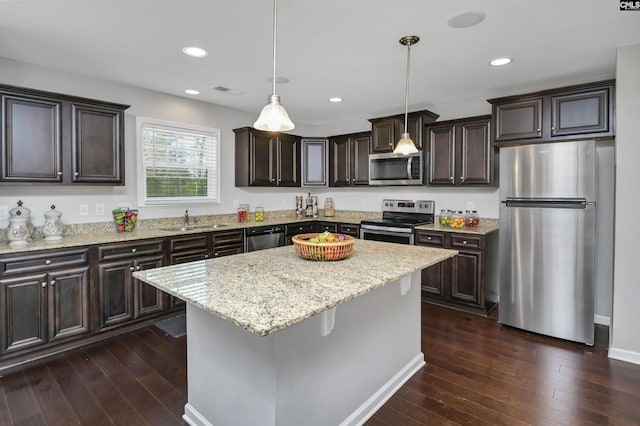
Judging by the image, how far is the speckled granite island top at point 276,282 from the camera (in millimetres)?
1226

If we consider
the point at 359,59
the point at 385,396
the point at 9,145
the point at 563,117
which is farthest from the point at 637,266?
the point at 9,145

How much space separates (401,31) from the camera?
2414 mm

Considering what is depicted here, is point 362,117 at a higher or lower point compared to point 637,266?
higher

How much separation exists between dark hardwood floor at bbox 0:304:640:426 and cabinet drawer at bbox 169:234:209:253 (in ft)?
2.90

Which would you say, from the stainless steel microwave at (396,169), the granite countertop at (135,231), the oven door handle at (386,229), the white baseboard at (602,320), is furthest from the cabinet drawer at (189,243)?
the white baseboard at (602,320)

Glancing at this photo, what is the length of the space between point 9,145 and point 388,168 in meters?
3.97

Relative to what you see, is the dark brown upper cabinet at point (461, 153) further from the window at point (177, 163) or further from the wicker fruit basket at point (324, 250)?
the window at point (177, 163)

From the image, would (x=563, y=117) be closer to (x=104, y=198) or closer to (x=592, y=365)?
(x=592, y=365)

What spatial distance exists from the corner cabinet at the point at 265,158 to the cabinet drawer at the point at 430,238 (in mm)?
A: 2102

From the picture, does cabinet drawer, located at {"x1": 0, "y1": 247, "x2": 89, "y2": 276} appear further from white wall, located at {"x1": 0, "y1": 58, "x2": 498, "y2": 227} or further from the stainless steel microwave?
the stainless steel microwave

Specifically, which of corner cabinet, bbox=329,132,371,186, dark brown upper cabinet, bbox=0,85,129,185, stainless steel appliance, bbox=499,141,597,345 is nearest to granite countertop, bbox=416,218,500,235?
stainless steel appliance, bbox=499,141,597,345

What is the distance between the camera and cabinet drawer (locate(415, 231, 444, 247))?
3.91m

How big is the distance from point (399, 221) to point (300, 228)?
1428 mm

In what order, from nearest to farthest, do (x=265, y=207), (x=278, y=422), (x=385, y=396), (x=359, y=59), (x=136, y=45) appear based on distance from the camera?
(x=278, y=422)
(x=385, y=396)
(x=136, y=45)
(x=359, y=59)
(x=265, y=207)
